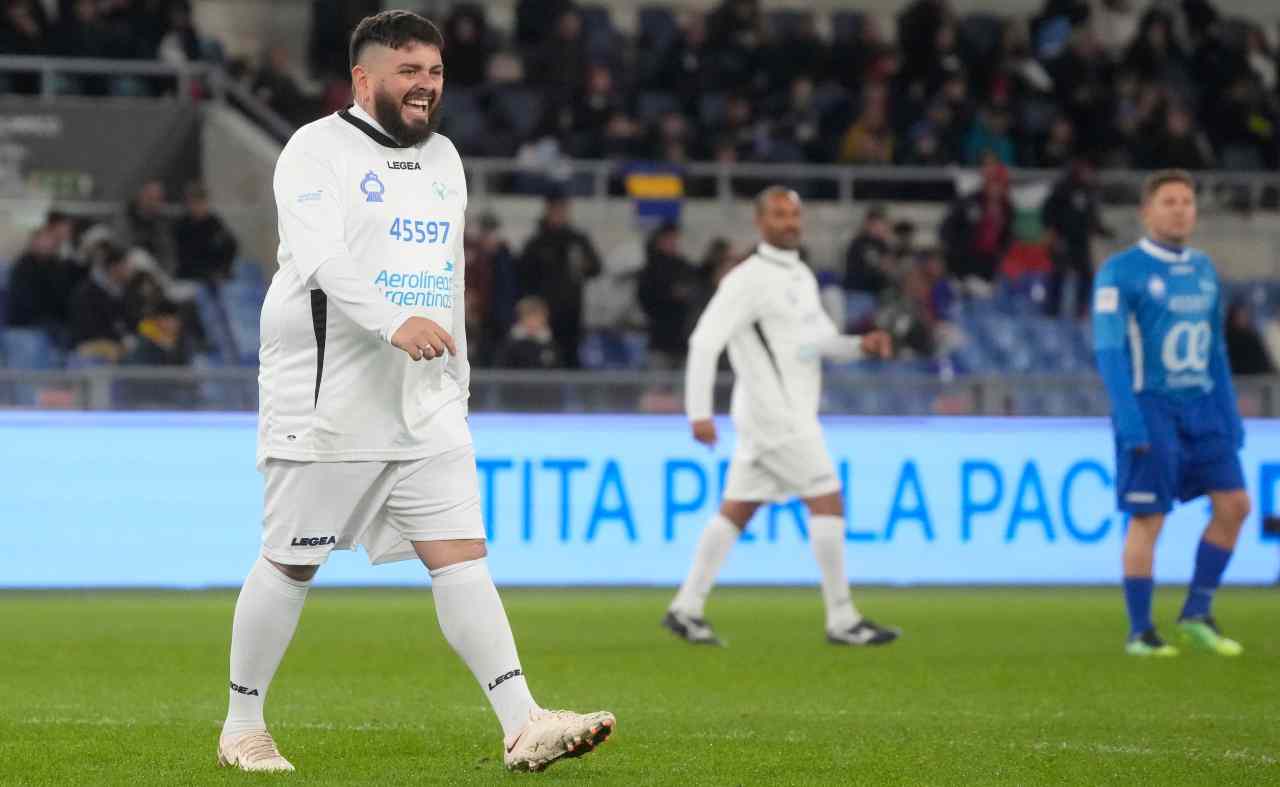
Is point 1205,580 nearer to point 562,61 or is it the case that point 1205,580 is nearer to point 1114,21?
point 562,61

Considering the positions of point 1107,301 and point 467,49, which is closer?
point 1107,301

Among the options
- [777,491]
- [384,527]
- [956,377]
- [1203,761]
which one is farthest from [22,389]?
[1203,761]

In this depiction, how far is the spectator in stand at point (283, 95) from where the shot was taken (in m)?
20.7

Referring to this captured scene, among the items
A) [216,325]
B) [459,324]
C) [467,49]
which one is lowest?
[216,325]

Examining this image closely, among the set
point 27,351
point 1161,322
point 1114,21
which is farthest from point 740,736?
point 1114,21

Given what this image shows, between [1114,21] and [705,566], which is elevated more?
[1114,21]

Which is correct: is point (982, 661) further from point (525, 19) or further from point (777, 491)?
point (525, 19)

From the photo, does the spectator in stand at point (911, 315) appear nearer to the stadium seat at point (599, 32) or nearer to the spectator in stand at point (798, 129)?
the spectator in stand at point (798, 129)

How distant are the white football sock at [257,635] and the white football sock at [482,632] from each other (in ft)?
1.38

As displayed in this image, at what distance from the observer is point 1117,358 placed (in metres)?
10.2

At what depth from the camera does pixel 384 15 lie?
609 cm

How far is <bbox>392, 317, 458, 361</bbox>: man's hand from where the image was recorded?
5629 millimetres

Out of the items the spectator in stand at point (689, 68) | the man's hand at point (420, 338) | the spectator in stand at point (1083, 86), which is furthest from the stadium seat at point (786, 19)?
the man's hand at point (420, 338)

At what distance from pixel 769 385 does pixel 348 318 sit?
565cm
